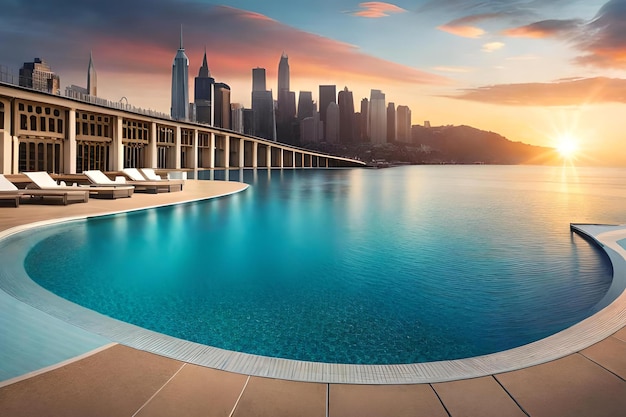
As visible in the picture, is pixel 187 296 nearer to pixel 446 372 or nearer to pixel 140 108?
pixel 446 372

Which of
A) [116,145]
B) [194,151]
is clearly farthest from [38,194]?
[194,151]

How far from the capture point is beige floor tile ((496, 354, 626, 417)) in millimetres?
3039

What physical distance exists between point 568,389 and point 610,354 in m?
0.97

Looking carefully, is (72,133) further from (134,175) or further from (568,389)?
(568,389)

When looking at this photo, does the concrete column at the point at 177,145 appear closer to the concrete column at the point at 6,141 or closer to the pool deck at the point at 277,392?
the concrete column at the point at 6,141

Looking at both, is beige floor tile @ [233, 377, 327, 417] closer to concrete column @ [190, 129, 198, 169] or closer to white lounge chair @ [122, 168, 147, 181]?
white lounge chair @ [122, 168, 147, 181]

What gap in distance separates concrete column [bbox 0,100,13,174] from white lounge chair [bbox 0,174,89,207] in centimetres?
1248

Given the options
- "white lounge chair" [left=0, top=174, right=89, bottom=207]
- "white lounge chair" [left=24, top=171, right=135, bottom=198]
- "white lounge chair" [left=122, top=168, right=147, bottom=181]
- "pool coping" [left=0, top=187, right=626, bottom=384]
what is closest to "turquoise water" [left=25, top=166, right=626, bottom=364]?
"pool coping" [left=0, top=187, right=626, bottom=384]

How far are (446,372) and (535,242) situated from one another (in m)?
9.85

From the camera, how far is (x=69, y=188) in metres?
16.5

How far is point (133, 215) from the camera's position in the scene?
1429cm

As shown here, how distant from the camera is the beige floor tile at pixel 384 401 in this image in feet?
Answer: 9.97

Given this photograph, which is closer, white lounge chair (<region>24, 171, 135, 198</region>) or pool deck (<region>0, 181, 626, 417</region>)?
pool deck (<region>0, 181, 626, 417</region>)

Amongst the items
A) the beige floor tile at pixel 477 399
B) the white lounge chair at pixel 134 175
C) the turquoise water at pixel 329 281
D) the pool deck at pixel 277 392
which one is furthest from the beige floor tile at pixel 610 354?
the white lounge chair at pixel 134 175
